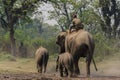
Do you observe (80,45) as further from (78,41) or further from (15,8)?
(15,8)

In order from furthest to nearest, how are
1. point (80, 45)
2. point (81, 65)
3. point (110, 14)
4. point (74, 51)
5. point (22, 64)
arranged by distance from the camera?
point (110, 14) → point (22, 64) → point (81, 65) → point (74, 51) → point (80, 45)

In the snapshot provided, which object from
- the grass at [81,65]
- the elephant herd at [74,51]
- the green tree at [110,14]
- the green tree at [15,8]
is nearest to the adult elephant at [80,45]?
the elephant herd at [74,51]

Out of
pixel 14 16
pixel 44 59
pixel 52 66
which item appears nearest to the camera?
pixel 44 59

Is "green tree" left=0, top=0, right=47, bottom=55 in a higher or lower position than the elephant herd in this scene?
lower

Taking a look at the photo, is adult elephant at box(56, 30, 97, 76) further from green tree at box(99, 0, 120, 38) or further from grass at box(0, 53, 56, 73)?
green tree at box(99, 0, 120, 38)

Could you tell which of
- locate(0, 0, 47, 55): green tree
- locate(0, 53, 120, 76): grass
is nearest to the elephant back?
locate(0, 53, 120, 76): grass

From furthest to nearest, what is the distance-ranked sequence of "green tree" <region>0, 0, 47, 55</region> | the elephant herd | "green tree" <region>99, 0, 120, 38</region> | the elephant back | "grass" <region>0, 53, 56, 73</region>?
"green tree" <region>99, 0, 120, 38</region> < "green tree" <region>0, 0, 47, 55</region> < "grass" <region>0, 53, 56, 73</region> < the elephant back < the elephant herd

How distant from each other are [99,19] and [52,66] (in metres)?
22.9

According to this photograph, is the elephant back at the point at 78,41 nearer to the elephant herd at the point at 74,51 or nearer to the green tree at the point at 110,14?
the elephant herd at the point at 74,51

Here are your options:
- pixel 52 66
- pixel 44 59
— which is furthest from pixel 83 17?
pixel 44 59

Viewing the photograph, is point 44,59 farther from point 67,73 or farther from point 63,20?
point 63,20

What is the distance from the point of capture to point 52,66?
29.3 metres

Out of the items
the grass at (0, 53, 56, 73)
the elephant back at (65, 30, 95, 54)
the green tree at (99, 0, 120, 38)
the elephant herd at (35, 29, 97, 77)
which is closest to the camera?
the elephant herd at (35, 29, 97, 77)

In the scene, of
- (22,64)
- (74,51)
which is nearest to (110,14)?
(22,64)
